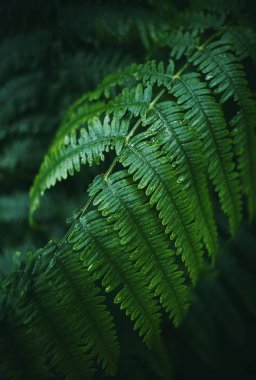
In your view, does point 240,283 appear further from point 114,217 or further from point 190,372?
point 114,217

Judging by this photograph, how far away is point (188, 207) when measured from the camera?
1268mm

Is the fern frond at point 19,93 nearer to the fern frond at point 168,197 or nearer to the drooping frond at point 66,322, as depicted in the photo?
the fern frond at point 168,197

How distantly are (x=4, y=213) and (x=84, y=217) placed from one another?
1204mm

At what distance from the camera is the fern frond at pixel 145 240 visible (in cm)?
122

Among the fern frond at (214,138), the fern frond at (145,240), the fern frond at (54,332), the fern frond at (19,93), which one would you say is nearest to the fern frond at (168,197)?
the fern frond at (145,240)

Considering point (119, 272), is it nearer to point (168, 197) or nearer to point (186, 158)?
point (168, 197)

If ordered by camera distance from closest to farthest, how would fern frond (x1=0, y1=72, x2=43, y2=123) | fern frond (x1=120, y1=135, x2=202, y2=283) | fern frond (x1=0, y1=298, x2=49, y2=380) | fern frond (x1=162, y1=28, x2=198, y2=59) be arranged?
fern frond (x1=0, y1=298, x2=49, y2=380) < fern frond (x1=120, y1=135, x2=202, y2=283) < fern frond (x1=162, y1=28, x2=198, y2=59) < fern frond (x1=0, y1=72, x2=43, y2=123)

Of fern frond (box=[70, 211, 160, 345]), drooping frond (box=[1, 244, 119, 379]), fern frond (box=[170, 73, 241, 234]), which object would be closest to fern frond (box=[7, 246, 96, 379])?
drooping frond (box=[1, 244, 119, 379])

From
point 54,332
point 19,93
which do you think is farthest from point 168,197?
point 19,93

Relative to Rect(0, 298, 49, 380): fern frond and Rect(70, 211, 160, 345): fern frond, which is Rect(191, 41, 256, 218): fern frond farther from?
Rect(0, 298, 49, 380): fern frond

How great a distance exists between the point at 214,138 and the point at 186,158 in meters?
0.14

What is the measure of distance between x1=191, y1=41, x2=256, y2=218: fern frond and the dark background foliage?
63cm

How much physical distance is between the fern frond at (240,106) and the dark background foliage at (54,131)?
2.05 feet

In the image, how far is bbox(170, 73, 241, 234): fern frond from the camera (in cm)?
134
